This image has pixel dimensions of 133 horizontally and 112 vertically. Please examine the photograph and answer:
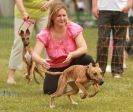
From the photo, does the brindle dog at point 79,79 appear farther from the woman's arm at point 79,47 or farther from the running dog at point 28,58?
the running dog at point 28,58

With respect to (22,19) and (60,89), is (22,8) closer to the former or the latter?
(22,19)

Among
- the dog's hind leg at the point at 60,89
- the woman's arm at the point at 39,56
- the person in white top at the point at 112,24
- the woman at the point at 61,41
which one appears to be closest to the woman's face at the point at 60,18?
the woman at the point at 61,41

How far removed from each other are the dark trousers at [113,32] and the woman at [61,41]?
1939 mm

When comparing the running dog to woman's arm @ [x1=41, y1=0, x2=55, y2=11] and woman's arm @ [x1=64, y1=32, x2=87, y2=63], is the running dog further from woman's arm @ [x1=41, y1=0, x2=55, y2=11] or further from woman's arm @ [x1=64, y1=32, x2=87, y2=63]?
woman's arm @ [x1=64, y1=32, x2=87, y2=63]

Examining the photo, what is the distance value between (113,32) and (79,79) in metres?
3.09

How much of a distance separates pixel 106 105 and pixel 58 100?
0.67 meters

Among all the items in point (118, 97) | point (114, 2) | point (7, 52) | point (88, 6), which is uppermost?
point (114, 2)

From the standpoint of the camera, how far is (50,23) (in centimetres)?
820

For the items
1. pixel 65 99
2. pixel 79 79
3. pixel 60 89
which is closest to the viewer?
pixel 79 79

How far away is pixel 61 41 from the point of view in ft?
27.4

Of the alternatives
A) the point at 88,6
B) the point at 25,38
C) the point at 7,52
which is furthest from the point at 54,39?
the point at 88,6

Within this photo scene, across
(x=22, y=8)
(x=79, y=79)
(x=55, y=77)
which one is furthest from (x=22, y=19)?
(x=79, y=79)

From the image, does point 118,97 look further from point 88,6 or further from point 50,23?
point 88,6

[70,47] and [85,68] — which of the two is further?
[70,47]
